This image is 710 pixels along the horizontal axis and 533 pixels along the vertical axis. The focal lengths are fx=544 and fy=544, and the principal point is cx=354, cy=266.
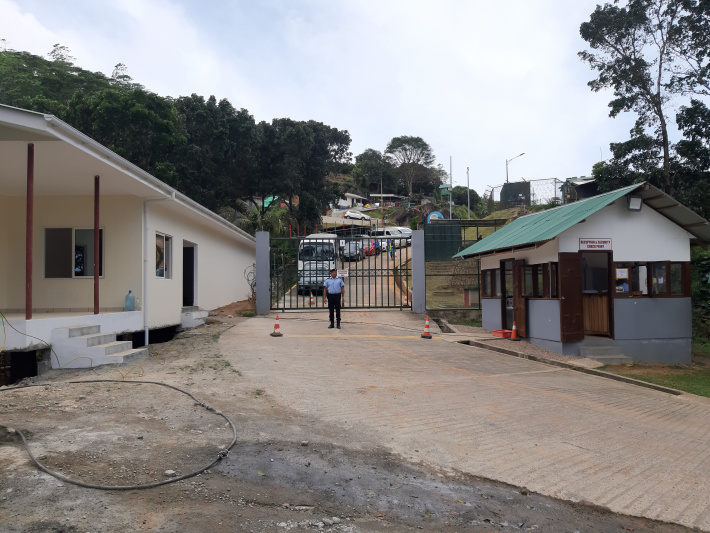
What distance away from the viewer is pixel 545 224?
45.4 feet

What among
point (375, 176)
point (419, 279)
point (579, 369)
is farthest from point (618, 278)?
point (375, 176)

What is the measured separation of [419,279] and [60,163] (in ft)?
39.3

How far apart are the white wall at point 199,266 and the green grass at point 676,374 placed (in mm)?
10246

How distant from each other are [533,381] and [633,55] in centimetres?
2206

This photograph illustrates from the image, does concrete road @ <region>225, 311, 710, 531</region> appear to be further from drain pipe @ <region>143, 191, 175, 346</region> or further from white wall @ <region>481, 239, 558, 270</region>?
white wall @ <region>481, 239, 558, 270</region>

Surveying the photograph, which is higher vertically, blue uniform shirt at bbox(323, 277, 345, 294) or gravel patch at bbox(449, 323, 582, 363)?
blue uniform shirt at bbox(323, 277, 345, 294)

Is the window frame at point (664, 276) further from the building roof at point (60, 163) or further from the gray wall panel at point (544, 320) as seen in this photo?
the building roof at point (60, 163)

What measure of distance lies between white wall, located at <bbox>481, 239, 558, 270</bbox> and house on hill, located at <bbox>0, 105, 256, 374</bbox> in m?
8.63

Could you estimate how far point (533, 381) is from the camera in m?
9.91

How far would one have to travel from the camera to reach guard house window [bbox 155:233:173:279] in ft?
42.3

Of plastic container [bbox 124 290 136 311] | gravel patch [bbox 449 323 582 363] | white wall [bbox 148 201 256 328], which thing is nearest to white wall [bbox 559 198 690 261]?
gravel patch [bbox 449 323 582 363]

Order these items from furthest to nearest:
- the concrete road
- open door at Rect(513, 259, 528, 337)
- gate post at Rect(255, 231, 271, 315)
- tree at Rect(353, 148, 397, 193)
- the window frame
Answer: tree at Rect(353, 148, 397, 193)
gate post at Rect(255, 231, 271, 315)
open door at Rect(513, 259, 528, 337)
the window frame
the concrete road

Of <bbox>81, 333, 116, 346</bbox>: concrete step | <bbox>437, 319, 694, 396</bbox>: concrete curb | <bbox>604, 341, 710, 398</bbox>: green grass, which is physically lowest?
<bbox>604, 341, 710, 398</bbox>: green grass

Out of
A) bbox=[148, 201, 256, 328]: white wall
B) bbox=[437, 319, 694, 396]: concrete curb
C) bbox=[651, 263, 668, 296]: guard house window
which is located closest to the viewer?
bbox=[437, 319, 694, 396]: concrete curb
